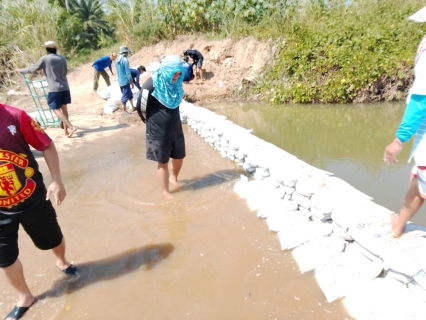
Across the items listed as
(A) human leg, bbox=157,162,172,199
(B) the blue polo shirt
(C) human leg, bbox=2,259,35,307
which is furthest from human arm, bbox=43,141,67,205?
(B) the blue polo shirt

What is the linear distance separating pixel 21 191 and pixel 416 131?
7.03 ft

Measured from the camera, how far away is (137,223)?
2885 millimetres

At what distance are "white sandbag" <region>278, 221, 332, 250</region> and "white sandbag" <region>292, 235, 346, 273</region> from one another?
40 mm

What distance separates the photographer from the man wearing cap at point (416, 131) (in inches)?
57.8

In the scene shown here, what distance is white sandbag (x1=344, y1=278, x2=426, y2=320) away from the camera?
160 cm

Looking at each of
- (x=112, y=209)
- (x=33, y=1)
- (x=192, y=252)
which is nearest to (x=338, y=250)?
(x=192, y=252)

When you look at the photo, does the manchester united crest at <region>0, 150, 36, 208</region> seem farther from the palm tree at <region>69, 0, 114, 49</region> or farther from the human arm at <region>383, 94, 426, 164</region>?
the palm tree at <region>69, 0, 114, 49</region>

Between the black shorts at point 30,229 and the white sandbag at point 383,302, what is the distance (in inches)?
73.3

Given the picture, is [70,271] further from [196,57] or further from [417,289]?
[196,57]

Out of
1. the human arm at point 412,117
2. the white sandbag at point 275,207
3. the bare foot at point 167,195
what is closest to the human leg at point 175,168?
the bare foot at point 167,195

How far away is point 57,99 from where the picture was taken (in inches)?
211

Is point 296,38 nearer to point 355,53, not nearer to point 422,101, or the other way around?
point 355,53

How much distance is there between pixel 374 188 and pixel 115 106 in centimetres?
619

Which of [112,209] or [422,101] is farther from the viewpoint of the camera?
[112,209]
